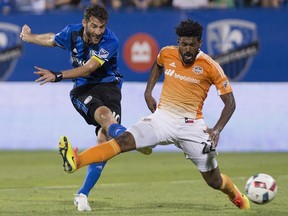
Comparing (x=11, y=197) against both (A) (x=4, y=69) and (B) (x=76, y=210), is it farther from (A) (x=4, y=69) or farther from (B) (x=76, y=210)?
(A) (x=4, y=69)

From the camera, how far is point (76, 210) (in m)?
9.91

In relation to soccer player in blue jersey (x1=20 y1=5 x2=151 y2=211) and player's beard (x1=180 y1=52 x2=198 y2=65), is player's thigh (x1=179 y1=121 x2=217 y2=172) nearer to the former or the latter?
soccer player in blue jersey (x1=20 y1=5 x2=151 y2=211)

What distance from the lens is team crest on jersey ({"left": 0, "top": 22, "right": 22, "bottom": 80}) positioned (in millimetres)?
19688

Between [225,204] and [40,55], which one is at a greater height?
[225,204]

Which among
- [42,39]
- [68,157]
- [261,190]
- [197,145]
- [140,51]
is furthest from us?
[140,51]

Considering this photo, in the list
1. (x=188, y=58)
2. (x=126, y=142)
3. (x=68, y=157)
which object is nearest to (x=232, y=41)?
(x=188, y=58)

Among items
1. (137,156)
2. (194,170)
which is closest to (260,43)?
(137,156)

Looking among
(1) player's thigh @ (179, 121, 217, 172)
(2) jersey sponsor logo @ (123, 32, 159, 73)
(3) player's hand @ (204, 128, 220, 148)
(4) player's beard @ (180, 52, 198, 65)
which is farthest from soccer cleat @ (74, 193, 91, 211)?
(2) jersey sponsor logo @ (123, 32, 159, 73)

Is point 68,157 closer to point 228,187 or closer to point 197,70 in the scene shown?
point 197,70

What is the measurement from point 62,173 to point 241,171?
297 cm

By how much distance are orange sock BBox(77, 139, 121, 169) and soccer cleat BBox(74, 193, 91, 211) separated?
2.82 feet

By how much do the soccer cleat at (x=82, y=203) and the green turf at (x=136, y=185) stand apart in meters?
0.08

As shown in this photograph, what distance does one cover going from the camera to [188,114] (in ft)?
32.2

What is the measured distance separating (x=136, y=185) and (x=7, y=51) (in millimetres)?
7862
